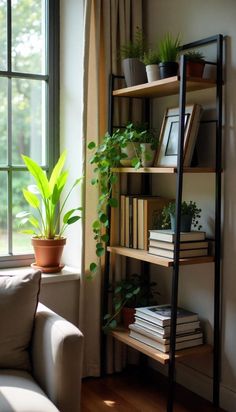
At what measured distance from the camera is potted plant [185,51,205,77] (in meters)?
2.60

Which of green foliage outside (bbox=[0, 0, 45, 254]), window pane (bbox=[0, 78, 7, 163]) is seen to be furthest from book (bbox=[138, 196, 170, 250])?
window pane (bbox=[0, 78, 7, 163])

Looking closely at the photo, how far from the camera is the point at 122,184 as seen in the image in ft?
10.4

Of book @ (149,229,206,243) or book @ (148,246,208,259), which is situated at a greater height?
book @ (149,229,206,243)

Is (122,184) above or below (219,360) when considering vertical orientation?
above

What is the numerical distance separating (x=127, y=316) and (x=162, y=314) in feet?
1.22

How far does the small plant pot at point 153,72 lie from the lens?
2801 millimetres

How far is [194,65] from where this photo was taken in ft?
8.56

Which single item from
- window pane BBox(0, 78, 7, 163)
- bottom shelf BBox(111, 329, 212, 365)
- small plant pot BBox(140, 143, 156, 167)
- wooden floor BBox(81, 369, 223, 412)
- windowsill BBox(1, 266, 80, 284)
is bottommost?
wooden floor BBox(81, 369, 223, 412)

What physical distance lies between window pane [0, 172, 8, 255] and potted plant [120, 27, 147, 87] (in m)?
0.90

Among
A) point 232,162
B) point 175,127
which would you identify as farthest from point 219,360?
point 175,127

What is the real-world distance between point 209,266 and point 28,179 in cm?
119

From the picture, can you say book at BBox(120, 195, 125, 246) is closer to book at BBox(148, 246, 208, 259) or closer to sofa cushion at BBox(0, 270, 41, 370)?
book at BBox(148, 246, 208, 259)

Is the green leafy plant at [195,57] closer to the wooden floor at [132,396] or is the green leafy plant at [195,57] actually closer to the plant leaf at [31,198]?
the plant leaf at [31,198]

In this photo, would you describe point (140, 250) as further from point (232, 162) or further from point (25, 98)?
point (25, 98)
